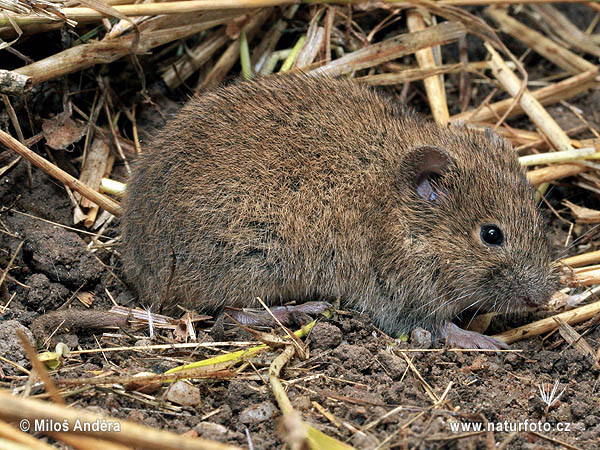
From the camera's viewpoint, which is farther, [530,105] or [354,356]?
[530,105]

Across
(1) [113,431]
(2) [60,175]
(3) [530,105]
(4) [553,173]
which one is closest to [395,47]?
(3) [530,105]

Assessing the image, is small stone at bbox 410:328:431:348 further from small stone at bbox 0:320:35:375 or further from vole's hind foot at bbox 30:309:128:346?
small stone at bbox 0:320:35:375

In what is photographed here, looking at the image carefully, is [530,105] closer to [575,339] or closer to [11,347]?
[575,339]

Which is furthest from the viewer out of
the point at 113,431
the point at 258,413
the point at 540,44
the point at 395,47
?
the point at 540,44

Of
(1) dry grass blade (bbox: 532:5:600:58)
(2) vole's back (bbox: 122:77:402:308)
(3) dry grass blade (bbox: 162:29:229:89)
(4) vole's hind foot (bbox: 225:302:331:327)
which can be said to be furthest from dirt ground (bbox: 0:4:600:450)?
(1) dry grass blade (bbox: 532:5:600:58)

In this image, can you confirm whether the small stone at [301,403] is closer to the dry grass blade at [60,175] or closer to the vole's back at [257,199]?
the vole's back at [257,199]
